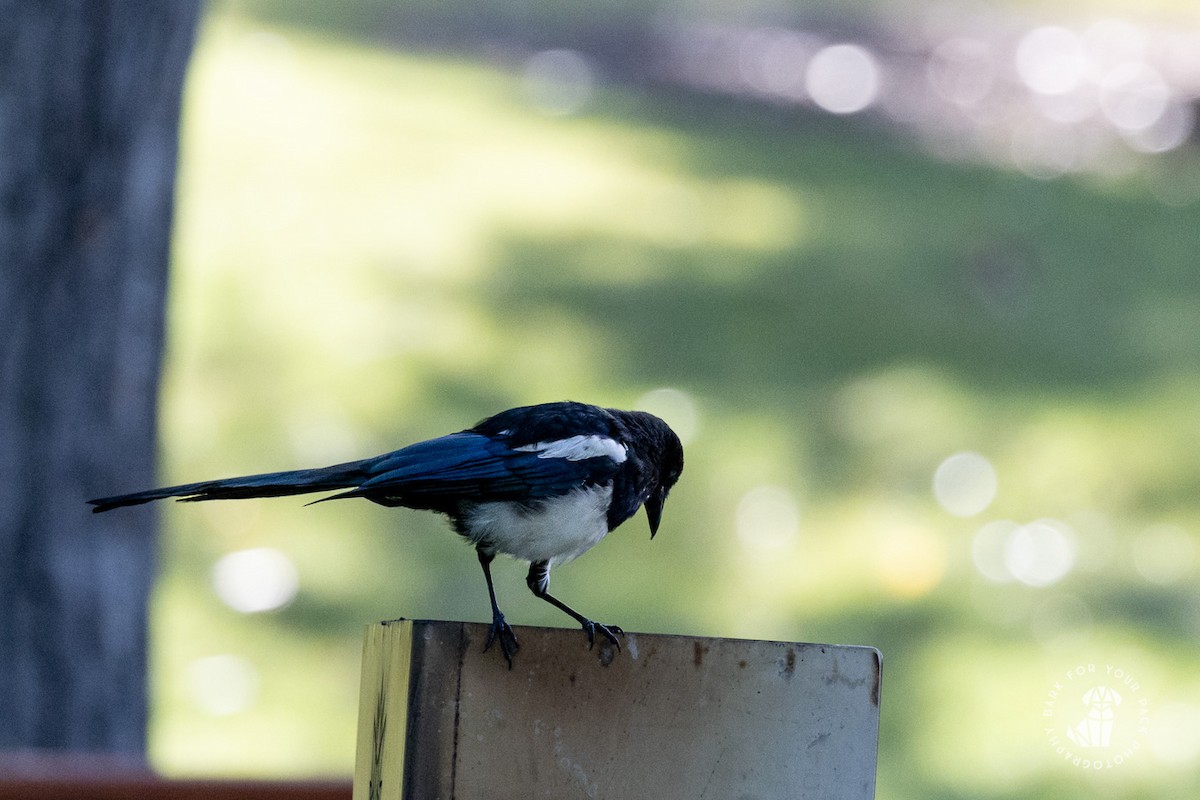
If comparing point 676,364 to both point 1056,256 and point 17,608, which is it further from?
point 17,608

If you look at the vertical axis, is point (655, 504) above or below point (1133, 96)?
below

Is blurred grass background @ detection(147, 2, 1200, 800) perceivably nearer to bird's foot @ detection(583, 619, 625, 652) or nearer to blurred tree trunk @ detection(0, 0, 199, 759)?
blurred tree trunk @ detection(0, 0, 199, 759)

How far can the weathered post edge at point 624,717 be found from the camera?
8.84ft

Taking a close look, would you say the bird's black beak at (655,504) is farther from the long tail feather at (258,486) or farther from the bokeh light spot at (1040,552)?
the bokeh light spot at (1040,552)

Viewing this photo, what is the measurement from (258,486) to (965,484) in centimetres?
540

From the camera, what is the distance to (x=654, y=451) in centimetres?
417

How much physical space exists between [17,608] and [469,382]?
3734mm

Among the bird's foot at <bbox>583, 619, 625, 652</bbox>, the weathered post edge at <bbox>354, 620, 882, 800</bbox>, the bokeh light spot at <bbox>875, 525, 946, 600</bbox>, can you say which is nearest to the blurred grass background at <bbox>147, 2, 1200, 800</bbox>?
the bokeh light spot at <bbox>875, 525, 946, 600</bbox>

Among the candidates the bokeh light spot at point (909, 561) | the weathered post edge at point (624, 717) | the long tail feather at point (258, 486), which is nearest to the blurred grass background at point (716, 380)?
the bokeh light spot at point (909, 561)

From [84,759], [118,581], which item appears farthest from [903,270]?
[84,759]

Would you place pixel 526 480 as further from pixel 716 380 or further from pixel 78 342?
pixel 716 380

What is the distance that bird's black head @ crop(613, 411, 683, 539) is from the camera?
13.5ft

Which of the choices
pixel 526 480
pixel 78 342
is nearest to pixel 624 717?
pixel 526 480

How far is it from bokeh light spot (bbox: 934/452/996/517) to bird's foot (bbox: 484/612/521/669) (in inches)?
212
